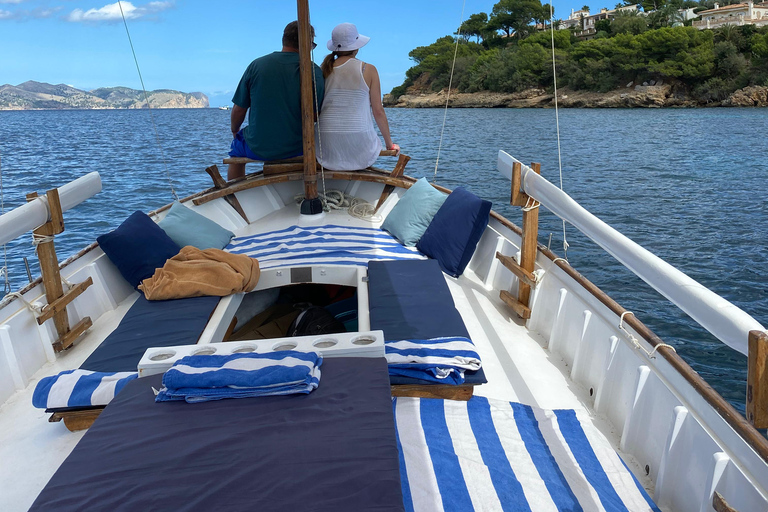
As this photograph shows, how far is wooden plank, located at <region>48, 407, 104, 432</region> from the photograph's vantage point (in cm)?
206

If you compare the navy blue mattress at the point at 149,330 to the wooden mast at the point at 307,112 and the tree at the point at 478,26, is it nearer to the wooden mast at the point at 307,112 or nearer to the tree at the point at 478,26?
the wooden mast at the point at 307,112

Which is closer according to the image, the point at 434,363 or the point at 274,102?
the point at 434,363

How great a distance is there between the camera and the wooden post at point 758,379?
3.62ft

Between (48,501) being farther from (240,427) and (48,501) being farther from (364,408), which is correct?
(364,408)

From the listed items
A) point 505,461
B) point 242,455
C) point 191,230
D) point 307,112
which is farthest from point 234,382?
point 307,112

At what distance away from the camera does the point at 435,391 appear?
2.16m

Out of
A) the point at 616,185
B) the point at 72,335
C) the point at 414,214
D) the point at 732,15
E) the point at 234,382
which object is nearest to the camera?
the point at 234,382

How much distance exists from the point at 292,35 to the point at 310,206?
4.28 ft

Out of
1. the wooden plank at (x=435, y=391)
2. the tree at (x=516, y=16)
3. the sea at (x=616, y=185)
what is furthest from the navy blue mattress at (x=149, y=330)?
the tree at (x=516, y=16)

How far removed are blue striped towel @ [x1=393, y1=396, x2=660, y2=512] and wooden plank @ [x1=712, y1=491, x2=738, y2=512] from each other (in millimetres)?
304

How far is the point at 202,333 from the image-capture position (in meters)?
2.57

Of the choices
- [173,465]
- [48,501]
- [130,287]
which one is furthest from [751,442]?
[130,287]

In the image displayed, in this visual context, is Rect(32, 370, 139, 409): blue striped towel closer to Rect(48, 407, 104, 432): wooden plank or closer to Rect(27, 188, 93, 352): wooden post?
Rect(48, 407, 104, 432): wooden plank

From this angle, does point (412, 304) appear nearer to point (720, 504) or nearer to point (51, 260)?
point (720, 504)
